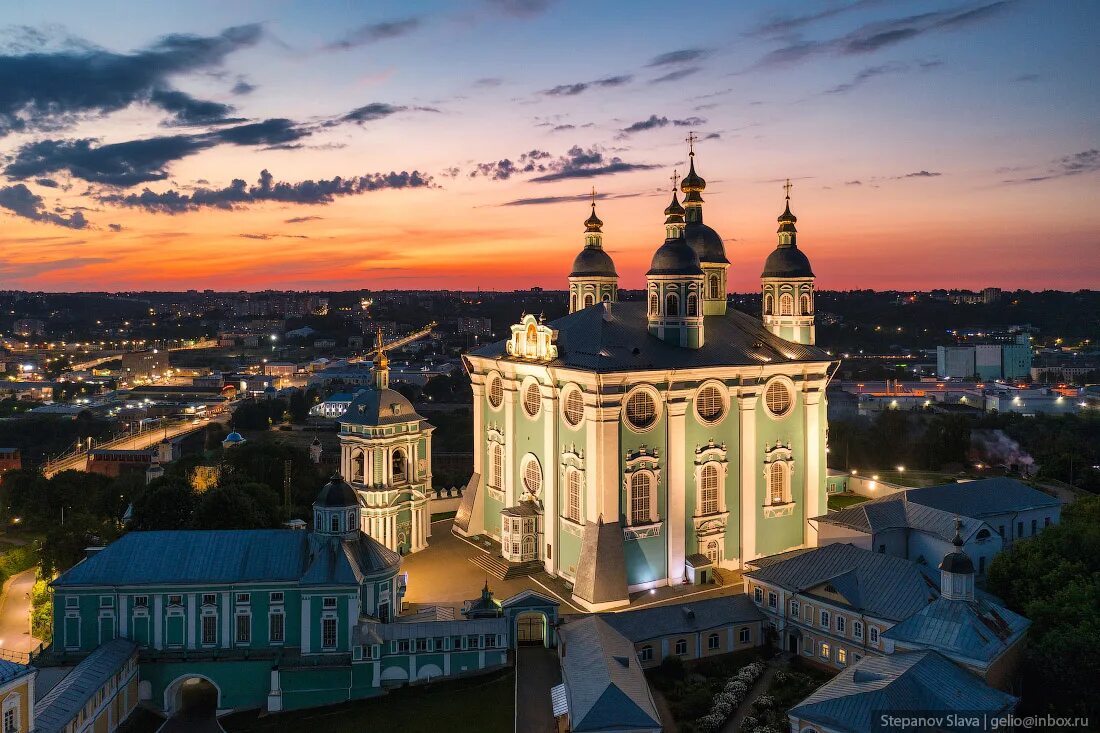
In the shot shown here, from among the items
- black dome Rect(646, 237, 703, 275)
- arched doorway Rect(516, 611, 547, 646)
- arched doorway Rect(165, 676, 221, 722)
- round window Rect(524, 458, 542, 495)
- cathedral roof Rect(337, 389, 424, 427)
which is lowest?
arched doorway Rect(165, 676, 221, 722)

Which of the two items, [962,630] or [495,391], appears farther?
[495,391]

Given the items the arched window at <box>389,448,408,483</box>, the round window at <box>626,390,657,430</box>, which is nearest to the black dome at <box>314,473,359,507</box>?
the arched window at <box>389,448,408,483</box>

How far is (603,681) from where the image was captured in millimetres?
19844

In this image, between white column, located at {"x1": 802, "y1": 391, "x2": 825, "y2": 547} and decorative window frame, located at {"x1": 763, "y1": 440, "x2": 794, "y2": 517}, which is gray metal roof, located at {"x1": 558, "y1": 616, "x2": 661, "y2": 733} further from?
white column, located at {"x1": 802, "y1": 391, "x2": 825, "y2": 547}

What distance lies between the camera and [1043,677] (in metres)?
21.1

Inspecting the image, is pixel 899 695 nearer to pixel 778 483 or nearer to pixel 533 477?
pixel 778 483

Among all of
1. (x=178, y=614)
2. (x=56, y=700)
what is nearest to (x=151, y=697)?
(x=178, y=614)

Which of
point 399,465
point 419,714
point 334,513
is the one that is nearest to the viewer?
point 419,714

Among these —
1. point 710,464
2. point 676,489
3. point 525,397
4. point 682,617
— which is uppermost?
point 525,397

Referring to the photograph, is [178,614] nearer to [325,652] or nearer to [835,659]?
[325,652]

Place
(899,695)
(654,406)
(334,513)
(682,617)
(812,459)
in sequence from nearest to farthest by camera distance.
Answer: (899,695), (334,513), (682,617), (654,406), (812,459)

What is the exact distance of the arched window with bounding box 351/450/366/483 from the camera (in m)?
32.0

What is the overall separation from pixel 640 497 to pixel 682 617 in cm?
461

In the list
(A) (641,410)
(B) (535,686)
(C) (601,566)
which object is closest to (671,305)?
(A) (641,410)
